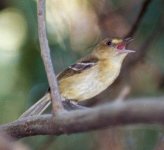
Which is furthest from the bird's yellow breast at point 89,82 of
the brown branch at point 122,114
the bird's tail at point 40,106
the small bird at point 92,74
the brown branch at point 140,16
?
the brown branch at point 122,114

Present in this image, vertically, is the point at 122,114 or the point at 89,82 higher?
the point at 122,114

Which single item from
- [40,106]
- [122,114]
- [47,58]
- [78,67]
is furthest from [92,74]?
[122,114]

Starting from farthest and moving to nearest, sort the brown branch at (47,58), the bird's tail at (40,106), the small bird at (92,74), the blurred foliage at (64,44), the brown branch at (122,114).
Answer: the small bird at (92,74), the blurred foliage at (64,44), the bird's tail at (40,106), the brown branch at (47,58), the brown branch at (122,114)

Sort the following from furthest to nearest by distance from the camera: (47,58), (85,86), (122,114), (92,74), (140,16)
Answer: (92,74), (85,86), (140,16), (47,58), (122,114)

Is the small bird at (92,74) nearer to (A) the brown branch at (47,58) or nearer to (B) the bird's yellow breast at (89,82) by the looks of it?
(B) the bird's yellow breast at (89,82)

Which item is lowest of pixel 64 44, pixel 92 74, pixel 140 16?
pixel 92 74

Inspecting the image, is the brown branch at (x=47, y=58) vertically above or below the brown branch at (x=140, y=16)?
above

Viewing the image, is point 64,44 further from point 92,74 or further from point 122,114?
point 122,114

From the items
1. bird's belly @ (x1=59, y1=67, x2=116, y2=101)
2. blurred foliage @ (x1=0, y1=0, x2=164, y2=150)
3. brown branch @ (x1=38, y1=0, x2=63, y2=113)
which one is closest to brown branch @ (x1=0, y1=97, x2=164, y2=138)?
brown branch @ (x1=38, y1=0, x2=63, y2=113)
